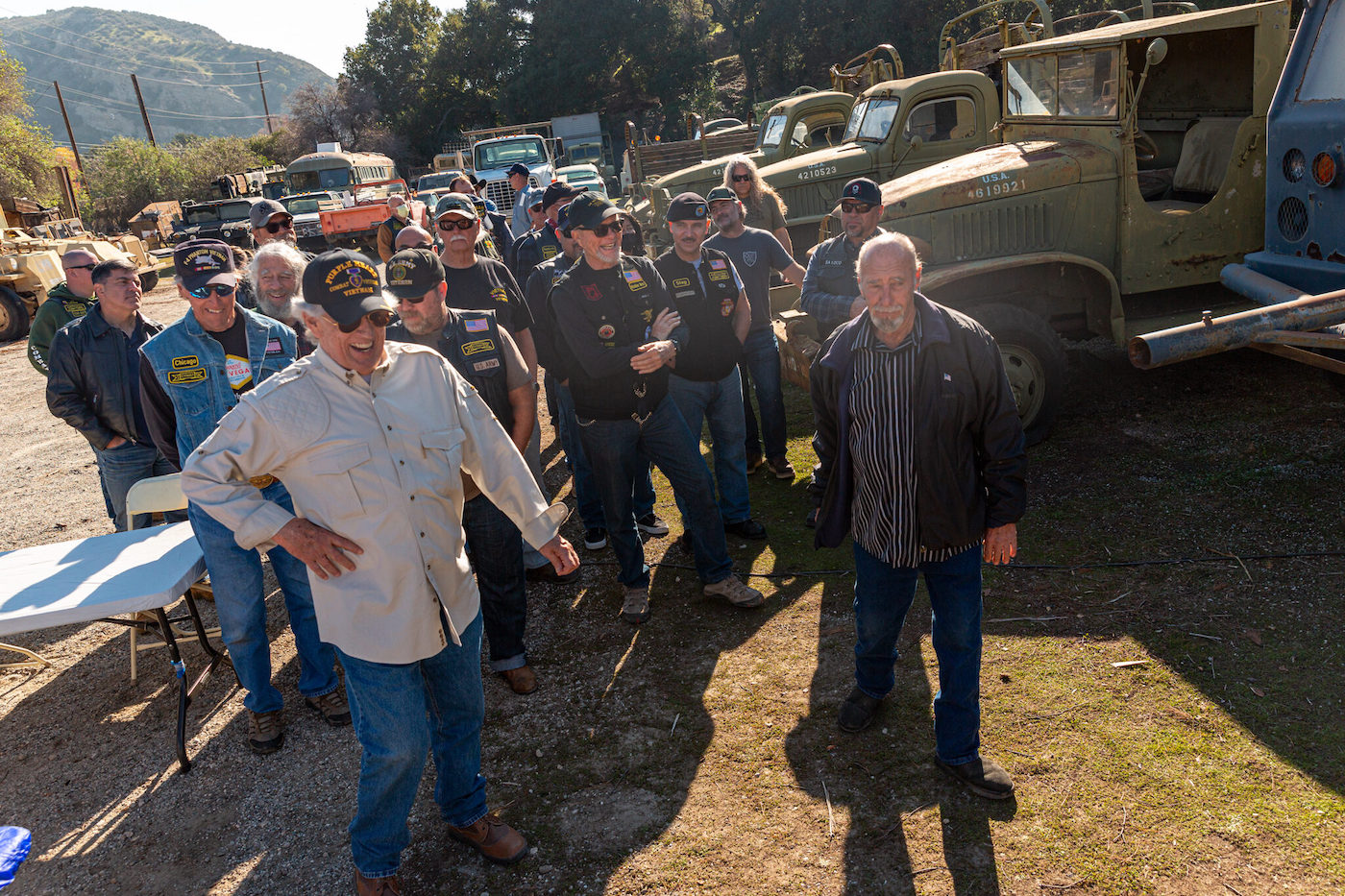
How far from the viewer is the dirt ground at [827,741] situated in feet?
9.34

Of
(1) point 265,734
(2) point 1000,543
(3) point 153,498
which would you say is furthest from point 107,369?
(2) point 1000,543

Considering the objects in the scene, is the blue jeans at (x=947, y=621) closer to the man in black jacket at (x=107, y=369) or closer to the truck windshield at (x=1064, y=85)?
the man in black jacket at (x=107, y=369)

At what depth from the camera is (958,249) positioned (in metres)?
5.96

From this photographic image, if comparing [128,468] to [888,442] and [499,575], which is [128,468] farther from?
[888,442]

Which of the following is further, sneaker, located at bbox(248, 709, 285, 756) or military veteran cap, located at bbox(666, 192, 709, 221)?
military veteran cap, located at bbox(666, 192, 709, 221)

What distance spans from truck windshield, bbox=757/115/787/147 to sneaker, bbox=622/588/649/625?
9.61 metres

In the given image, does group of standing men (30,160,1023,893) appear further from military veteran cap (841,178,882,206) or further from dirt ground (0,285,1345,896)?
dirt ground (0,285,1345,896)

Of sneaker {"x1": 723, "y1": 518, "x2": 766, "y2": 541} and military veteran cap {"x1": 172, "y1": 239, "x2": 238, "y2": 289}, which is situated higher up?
military veteran cap {"x1": 172, "y1": 239, "x2": 238, "y2": 289}

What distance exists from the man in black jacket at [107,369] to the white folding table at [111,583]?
1.73ft

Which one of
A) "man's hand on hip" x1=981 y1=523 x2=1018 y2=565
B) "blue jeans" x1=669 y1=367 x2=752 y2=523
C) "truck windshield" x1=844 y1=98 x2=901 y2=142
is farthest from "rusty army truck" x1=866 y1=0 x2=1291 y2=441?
"truck windshield" x1=844 y1=98 x2=901 y2=142

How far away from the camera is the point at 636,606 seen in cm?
448

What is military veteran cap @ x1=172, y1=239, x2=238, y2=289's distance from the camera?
3.76 metres

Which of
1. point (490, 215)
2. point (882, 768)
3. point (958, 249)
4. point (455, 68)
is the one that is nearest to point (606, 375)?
point (882, 768)

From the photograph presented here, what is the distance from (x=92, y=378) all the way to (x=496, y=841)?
3418 mm
